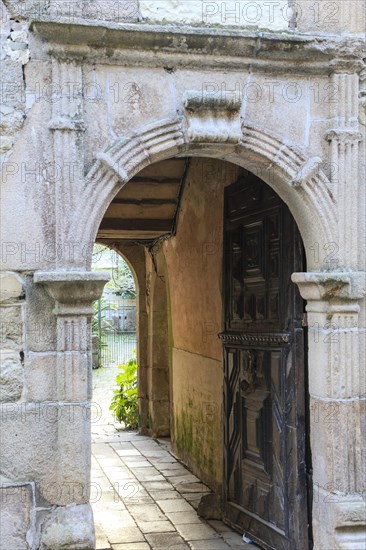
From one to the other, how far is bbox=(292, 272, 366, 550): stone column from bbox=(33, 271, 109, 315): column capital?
124 cm

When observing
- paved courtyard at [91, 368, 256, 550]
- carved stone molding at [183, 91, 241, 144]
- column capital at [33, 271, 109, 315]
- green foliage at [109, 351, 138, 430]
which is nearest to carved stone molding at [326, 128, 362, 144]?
carved stone molding at [183, 91, 241, 144]

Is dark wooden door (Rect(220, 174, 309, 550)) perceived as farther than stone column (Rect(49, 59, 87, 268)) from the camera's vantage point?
Yes

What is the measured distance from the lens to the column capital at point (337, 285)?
166 inches

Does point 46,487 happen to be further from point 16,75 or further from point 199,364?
point 199,364

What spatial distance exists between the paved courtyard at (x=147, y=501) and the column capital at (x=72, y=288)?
246 cm

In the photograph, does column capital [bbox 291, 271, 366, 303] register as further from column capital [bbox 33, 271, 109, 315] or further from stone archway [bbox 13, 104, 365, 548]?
column capital [bbox 33, 271, 109, 315]

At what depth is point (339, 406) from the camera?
14.0 ft

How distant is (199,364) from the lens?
7539 mm

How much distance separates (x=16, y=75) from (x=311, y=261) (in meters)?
1.98

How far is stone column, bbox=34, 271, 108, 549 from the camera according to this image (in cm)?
389

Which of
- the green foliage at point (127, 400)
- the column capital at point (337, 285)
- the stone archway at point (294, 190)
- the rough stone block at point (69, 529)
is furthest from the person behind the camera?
the green foliage at point (127, 400)

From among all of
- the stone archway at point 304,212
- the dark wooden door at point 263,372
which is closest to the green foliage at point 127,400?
the dark wooden door at point 263,372

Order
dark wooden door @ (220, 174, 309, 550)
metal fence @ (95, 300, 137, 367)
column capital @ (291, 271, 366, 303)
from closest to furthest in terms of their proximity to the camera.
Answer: column capital @ (291, 271, 366, 303) → dark wooden door @ (220, 174, 309, 550) → metal fence @ (95, 300, 137, 367)

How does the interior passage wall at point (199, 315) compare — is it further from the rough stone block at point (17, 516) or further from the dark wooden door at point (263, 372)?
the rough stone block at point (17, 516)
